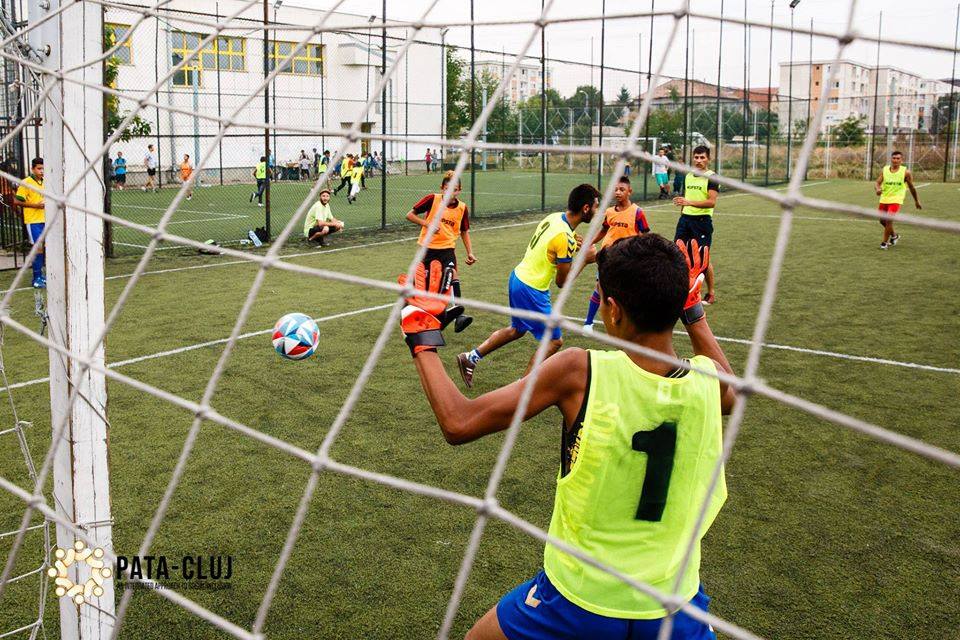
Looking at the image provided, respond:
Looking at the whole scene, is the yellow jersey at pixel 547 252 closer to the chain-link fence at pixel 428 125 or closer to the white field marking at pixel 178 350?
the white field marking at pixel 178 350

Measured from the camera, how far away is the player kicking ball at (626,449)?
2.22m

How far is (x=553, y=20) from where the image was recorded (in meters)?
2.56

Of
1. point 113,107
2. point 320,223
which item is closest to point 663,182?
point 320,223

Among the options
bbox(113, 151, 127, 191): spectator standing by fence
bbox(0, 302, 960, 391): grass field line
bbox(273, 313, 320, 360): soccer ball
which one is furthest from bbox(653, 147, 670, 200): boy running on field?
bbox(273, 313, 320, 360): soccer ball

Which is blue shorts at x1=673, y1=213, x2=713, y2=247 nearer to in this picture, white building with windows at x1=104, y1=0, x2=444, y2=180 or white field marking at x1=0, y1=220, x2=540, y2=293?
white field marking at x1=0, y1=220, x2=540, y2=293

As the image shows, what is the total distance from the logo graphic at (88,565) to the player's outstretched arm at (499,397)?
1.46 m

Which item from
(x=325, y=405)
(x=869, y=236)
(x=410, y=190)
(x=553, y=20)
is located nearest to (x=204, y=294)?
(x=325, y=405)

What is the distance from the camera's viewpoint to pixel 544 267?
7.31 meters

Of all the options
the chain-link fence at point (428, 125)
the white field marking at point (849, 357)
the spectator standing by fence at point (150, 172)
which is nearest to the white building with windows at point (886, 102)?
the chain-link fence at point (428, 125)

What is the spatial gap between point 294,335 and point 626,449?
3.48 metres

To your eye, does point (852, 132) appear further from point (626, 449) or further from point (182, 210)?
point (626, 449)

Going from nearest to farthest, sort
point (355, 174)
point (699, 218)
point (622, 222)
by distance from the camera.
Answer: point (622, 222)
point (699, 218)
point (355, 174)

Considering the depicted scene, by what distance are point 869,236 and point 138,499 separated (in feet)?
53.3

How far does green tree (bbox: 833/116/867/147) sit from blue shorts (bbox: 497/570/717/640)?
38.1 m
